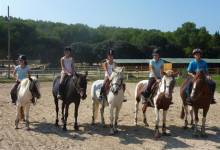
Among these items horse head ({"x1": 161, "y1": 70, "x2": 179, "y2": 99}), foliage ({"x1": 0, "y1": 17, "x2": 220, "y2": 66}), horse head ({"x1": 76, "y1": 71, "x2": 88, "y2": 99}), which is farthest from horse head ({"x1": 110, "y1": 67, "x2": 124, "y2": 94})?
foliage ({"x1": 0, "y1": 17, "x2": 220, "y2": 66})

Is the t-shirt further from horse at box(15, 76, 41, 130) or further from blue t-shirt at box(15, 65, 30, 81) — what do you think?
blue t-shirt at box(15, 65, 30, 81)

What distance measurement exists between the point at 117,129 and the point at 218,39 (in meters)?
98.3

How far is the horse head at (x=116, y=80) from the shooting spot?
1043cm

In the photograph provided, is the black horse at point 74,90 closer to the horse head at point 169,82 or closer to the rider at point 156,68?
the rider at point 156,68

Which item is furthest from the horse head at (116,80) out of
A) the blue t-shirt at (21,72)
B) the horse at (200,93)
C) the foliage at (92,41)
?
the foliage at (92,41)

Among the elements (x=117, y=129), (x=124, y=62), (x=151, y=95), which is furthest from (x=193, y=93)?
(x=124, y=62)

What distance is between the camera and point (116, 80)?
10445mm

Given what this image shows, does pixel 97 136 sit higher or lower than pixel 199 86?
lower

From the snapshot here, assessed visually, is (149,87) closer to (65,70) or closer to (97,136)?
(97,136)

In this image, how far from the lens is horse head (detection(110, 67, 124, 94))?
1043cm

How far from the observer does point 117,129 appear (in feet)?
37.1

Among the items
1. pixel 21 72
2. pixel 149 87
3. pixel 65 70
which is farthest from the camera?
pixel 21 72

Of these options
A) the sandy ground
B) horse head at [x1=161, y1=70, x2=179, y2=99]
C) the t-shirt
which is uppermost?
the t-shirt

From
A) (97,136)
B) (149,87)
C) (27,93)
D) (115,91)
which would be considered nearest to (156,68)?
(149,87)
